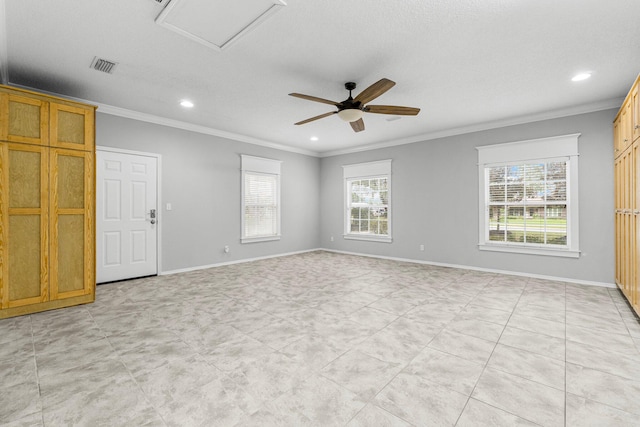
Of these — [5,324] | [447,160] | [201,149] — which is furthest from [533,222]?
[5,324]

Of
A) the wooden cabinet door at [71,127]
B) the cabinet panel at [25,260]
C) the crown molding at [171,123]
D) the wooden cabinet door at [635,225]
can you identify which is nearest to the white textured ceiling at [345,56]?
the crown molding at [171,123]

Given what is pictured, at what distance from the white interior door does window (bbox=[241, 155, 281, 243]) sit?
1.78 metres

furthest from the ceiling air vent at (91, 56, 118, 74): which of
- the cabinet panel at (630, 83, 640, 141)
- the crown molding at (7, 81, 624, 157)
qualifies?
the cabinet panel at (630, 83, 640, 141)

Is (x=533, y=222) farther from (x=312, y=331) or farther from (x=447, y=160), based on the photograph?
(x=312, y=331)

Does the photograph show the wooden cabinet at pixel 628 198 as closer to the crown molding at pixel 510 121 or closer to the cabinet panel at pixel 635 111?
the cabinet panel at pixel 635 111

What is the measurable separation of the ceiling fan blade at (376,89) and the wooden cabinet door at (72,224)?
329 cm

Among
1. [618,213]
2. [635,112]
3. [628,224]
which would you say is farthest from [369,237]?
[635,112]

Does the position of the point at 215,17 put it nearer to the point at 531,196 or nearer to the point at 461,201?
the point at 461,201

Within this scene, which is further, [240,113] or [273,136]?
[273,136]

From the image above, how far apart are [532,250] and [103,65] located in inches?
255

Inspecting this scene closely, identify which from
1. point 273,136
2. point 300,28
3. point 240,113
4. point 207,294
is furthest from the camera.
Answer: point 273,136

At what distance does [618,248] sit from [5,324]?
7.22 metres

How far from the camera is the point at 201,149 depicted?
5.45 metres

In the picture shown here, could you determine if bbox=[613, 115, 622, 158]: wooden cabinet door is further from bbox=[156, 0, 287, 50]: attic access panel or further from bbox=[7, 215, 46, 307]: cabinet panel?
bbox=[7, 215, 46, 307]: cabinet panel
